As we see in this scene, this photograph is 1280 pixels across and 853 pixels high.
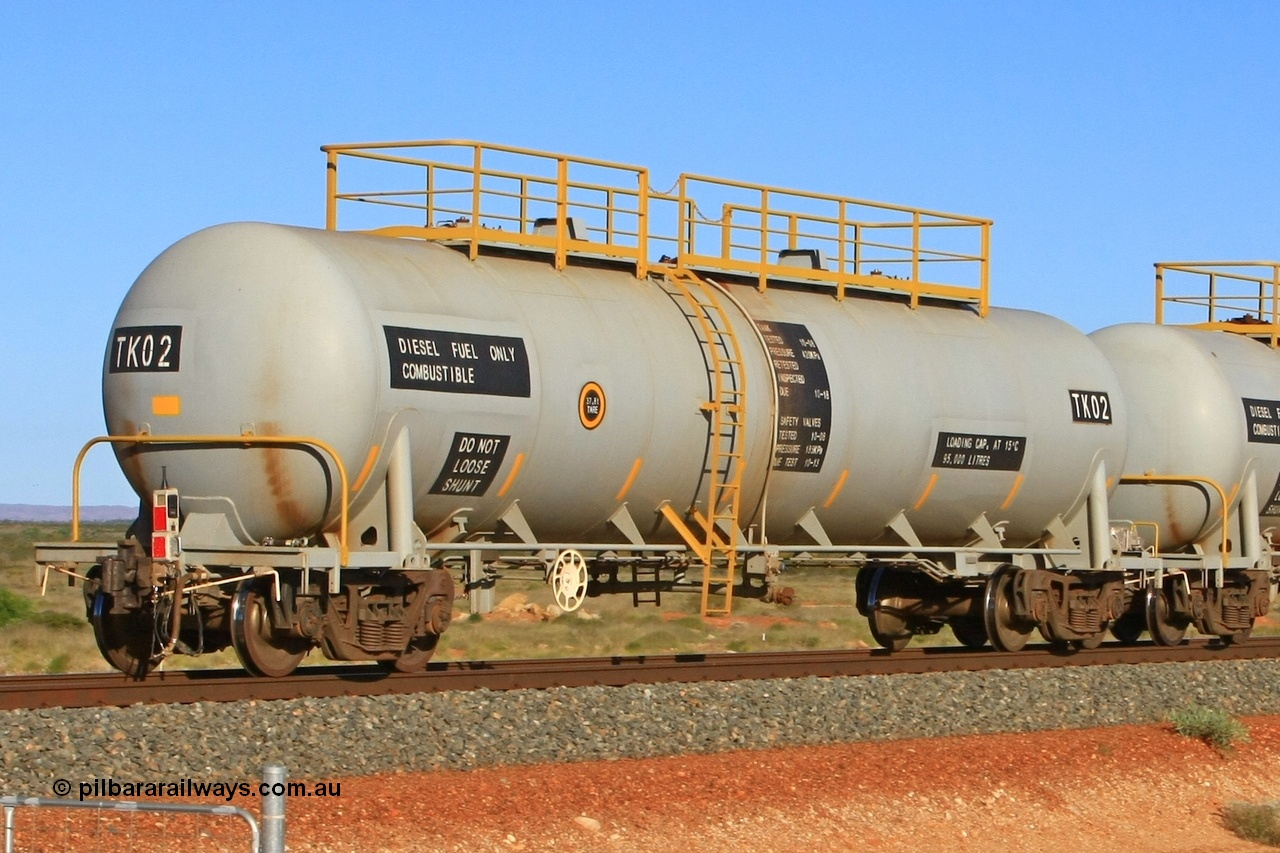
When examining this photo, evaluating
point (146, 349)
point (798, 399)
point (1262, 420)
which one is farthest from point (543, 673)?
point (1262, 420)

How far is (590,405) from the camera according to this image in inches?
669

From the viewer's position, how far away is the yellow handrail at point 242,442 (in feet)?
49.0

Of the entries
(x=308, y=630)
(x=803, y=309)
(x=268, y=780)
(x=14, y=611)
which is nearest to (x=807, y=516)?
(x=803, y=309)

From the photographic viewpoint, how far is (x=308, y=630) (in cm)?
1532

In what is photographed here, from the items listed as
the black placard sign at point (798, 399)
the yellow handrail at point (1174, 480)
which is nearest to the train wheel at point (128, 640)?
the black placard sign at point (798, 399)

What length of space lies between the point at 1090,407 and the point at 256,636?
11015mm

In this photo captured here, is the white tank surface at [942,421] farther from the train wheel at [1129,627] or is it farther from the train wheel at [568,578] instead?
the train wheel at [1129,627]

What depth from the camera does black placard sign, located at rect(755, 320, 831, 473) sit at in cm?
1869

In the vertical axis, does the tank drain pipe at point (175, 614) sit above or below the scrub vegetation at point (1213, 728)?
above

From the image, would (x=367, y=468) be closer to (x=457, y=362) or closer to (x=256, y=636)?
(x=457, y=362)

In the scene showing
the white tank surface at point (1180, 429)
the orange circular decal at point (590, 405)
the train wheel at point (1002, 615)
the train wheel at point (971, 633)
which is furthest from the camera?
the white tank surface at point (1180, 429)

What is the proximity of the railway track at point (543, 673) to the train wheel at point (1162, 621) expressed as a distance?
183 millimetres

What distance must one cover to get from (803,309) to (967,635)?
570 cm

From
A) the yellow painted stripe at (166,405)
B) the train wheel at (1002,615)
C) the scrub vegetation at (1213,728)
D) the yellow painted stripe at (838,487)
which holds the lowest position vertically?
the scrub vegetation at (1213,728)
